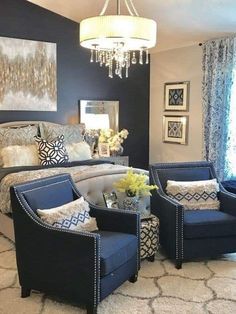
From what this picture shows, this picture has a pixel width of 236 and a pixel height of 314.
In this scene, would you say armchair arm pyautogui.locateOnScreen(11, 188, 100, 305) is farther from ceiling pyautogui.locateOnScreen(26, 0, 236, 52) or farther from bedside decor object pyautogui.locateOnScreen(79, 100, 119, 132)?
bedside decor object pyautogui.locateOnScreen(79, 100, 119, 132)

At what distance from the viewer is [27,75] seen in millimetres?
A: 5730

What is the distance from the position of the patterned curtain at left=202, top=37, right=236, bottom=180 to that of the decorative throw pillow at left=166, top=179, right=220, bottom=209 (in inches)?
67.8

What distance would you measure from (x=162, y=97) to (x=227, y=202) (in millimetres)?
3295

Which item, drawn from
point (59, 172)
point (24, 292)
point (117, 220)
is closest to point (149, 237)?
point (117, 220)

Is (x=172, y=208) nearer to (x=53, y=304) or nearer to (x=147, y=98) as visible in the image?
(x=53, y=304)

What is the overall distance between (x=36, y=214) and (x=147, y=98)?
4.55 m

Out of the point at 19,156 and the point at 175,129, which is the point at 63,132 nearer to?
the point at 19,156

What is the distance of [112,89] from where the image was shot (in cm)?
661

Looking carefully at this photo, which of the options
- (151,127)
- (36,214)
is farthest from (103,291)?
(151,127)

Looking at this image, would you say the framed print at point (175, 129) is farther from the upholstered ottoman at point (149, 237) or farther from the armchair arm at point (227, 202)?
the upholstered ottoman at point (149, 237)

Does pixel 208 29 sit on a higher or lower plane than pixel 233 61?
higher

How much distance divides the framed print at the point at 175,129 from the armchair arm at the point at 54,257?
3.93 m

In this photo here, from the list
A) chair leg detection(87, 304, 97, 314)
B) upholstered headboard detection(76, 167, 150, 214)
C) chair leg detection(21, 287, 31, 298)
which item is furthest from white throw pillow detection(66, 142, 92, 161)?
chair leg detection(87, 304, 97, 314)

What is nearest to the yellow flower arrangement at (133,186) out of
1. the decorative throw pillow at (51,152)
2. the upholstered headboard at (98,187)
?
the upholstered headboard at (98,187)
